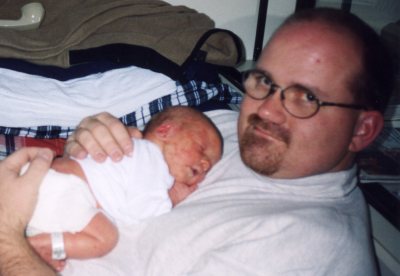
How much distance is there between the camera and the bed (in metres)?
1.38

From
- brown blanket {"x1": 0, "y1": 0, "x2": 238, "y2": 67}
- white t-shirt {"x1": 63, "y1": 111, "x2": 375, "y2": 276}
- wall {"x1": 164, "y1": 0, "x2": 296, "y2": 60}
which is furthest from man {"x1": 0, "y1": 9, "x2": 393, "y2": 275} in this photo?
wall {"x1": 164, "y1": 0, "x2": 296, "y2": 60}

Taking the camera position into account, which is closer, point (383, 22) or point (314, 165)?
point (314, 165)

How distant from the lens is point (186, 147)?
1.19 m

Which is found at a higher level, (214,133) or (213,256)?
(214,133)

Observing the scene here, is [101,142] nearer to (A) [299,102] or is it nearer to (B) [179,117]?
(B) [179,117]

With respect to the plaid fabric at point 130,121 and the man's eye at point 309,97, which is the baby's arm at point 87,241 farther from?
the man's eye at point 309,97

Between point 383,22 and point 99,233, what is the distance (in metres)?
1.53

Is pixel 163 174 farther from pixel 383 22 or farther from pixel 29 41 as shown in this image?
pixel 383 22

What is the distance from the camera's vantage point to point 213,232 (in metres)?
0.99

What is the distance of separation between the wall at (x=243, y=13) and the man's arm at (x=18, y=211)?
1.45 m

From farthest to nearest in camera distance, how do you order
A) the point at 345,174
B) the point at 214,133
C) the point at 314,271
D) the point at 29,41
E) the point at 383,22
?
the point at 383,22 → the point at 29,41 → the point at 214,133 → the point at 345,174 → the point at 314,271

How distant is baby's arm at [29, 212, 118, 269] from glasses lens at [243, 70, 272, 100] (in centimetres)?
58

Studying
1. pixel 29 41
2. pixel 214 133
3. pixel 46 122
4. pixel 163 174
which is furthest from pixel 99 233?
pixel 29 41

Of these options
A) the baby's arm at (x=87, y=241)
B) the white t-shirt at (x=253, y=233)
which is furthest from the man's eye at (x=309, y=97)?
the baby's arm at (x=87, y=241)
